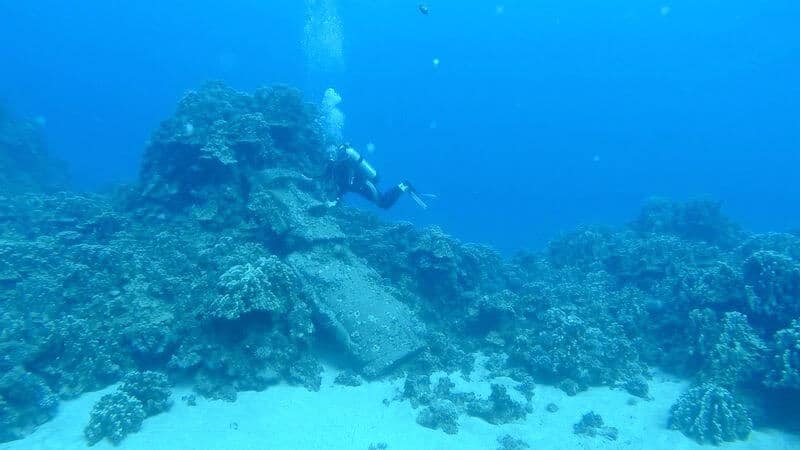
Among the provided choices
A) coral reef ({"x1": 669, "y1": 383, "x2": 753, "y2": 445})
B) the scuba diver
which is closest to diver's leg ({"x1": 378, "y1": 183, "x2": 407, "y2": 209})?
the scuba diver

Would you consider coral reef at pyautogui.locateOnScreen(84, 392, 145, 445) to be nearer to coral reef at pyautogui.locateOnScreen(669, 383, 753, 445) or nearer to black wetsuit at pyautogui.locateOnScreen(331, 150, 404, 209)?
black wetsuit at pyautogui.locateOnScreen(331, 150, 404, 209)

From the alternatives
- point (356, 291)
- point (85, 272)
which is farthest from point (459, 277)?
point (85, 272)

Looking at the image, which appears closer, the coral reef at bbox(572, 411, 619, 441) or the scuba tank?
the coral reef at bbox(572, 411, 619, 441)

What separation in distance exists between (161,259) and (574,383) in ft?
36.9

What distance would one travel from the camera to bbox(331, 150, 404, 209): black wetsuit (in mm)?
16062

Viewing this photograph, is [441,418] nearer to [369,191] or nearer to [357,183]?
[357,183]

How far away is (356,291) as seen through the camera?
474 inches

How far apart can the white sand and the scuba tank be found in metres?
8.29

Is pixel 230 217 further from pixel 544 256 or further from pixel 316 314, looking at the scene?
pixel 544 256

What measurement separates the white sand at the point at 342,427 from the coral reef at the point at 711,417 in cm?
20

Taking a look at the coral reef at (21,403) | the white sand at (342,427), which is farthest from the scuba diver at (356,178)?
the coral reef at (21,403)

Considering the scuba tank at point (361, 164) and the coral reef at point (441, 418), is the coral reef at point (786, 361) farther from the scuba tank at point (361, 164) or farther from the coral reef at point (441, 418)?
the scuba tank at point (361, 164)

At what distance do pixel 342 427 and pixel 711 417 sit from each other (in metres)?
7.50

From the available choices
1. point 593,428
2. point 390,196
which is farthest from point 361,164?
point 593,428
